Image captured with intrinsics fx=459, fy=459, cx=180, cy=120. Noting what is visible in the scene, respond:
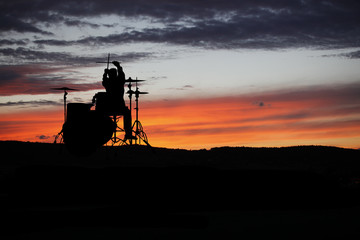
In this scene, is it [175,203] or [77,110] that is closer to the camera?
[175,203]

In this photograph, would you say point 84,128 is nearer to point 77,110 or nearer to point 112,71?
point 77,110

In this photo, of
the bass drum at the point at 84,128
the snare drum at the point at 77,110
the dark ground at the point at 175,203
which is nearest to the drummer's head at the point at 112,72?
the bass drum at the point at 84,128

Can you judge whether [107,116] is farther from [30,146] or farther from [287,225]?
[287,225]

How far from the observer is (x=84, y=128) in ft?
82.4

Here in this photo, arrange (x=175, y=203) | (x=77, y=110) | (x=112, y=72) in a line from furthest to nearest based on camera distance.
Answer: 1. (x=112, y=72)
2. (x=77, y=110)
3. (x=175, y=203)

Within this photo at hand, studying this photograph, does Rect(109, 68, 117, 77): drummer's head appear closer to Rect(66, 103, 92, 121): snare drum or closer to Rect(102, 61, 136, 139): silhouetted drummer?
Rect(102, 61, 136, 139): silhouetted drummer

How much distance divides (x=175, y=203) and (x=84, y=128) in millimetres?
17569

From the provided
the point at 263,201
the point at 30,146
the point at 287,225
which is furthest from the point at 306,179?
the point at 30,146

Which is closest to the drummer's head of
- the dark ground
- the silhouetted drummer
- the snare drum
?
the silhouetted drummer

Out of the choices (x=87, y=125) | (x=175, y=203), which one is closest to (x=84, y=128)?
(x=87, y=125)

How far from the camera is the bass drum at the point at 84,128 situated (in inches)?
987

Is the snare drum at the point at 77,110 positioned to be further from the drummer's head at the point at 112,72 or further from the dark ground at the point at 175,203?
the dark ground at the point at 175,203

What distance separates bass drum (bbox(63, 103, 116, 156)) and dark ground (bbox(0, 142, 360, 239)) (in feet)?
52.2

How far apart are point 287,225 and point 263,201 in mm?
1157
